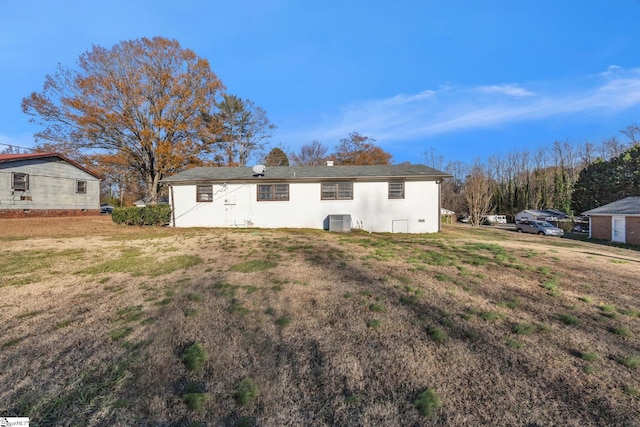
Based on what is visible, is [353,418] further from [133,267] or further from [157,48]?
[157,48]

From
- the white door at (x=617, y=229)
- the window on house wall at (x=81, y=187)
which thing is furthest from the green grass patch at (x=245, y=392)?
the white door at (x=617, y=229)

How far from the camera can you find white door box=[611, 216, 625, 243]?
62.1ft

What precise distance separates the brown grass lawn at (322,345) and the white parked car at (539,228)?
18323 mm

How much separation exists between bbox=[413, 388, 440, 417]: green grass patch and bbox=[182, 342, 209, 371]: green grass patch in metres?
2.07

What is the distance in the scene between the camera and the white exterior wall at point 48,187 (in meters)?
16.5

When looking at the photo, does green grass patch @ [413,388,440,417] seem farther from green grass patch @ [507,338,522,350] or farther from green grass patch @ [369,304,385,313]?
green grass patch @ [369,304,385,313]

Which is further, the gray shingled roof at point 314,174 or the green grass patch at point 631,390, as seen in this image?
the gray shingled roof at point 314,174

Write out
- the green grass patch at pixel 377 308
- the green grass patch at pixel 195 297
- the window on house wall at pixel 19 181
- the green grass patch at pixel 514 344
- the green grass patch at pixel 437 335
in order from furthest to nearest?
the window on house wall at pixel 19 181
the green grass patch at pixel 195 297
the green grass patch at pixel 377 308
the green grass patch at pixel 437 335
the green grass patch at pixel 514 344

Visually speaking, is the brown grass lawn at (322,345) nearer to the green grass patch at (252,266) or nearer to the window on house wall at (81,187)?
the green grass patch at (252,266)

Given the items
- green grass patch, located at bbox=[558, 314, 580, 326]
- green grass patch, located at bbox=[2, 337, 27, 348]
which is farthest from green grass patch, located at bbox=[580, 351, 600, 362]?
green grass patch, located at bbox=[2, 337, 27, 348]

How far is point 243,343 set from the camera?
3.11m

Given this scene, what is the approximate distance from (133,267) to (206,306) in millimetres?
3473

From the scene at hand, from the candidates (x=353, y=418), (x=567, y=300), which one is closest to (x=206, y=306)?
(x=353, y=418)

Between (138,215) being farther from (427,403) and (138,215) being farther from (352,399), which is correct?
(427,403)
